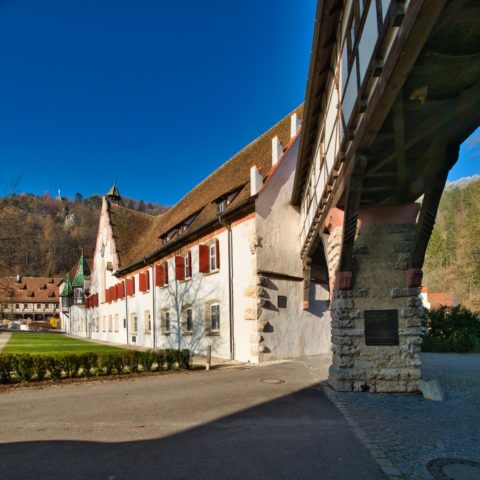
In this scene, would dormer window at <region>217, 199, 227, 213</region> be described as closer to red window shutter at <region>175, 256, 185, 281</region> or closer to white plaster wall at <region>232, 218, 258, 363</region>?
white plaster wall at <region>232, 218, 258, 363</region>

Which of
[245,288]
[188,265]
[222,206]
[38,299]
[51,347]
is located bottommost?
[38,299]

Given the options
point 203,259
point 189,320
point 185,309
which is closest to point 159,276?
point 185,309

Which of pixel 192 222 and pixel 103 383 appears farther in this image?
pixel 192 222

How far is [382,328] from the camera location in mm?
10000

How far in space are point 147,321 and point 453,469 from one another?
23765mm

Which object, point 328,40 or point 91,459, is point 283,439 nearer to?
point 91,459

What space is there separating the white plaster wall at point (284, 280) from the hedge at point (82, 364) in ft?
12.3

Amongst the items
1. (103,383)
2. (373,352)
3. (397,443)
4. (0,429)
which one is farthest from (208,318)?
(397,443)

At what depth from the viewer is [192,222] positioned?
2194 centimetres

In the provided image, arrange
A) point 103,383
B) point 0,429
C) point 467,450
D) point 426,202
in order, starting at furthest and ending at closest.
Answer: point 103,383 < point 426,202 < point 0,429 < point 467,450

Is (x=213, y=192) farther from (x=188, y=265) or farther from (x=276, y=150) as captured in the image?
(x=276, y=150)

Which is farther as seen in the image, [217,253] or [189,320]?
[189,320]

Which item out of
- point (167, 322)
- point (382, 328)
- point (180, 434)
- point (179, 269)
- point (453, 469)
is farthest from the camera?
point (167, 322)

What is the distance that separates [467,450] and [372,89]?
533 cm
